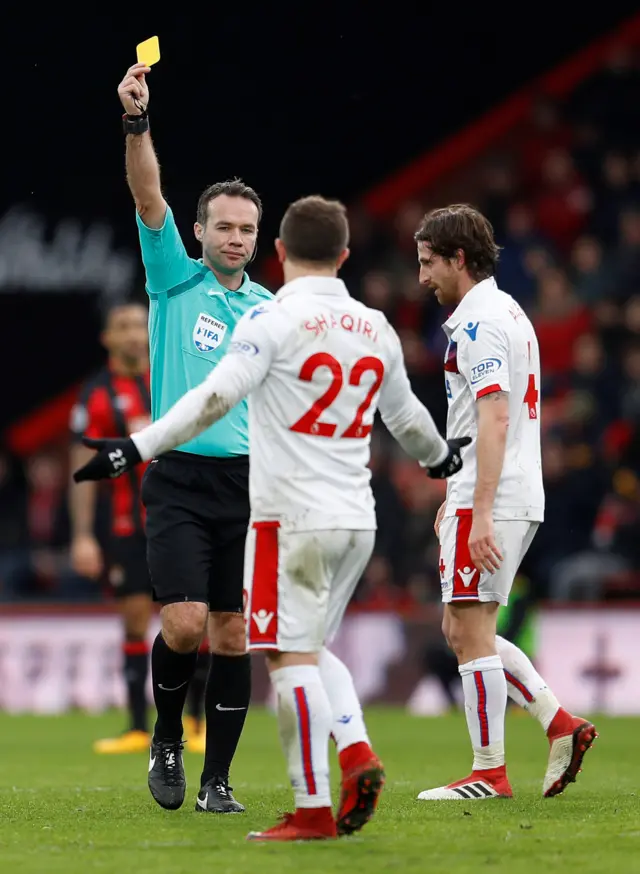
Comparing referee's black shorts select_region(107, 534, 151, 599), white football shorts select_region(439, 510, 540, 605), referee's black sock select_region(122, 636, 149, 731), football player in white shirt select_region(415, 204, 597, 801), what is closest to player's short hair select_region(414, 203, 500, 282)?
football player in white shirt select_region(415, 204, 597, 801)

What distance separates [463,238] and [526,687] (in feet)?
5.82

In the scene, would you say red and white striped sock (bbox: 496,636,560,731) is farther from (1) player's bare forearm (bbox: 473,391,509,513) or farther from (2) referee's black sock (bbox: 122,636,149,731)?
(2) referee's black sock (bbox: 122,636,149,731)

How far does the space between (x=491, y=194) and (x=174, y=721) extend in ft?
55.4

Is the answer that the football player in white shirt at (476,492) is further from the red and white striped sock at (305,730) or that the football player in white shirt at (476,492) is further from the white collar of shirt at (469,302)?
the red and white striped sock at (305,730)

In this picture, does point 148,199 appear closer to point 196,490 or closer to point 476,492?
point 196,490

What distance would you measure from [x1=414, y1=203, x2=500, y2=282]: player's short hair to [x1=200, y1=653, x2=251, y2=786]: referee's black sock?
5.68 ft

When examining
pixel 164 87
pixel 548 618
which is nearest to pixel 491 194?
pixel 164 87

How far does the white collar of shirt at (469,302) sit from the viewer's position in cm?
624

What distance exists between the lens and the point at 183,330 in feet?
19.8

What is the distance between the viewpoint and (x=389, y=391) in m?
5.14

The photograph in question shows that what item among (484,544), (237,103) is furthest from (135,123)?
(237,103)

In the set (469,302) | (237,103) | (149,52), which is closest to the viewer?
(149,52)

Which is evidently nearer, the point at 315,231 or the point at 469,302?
the point at 315,231

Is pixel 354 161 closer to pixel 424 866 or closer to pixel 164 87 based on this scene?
pixel 164 87
